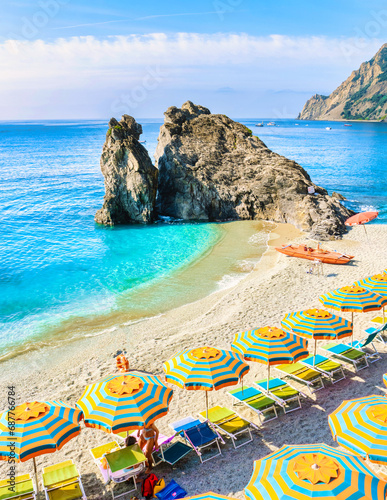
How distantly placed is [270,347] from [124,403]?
4710mm

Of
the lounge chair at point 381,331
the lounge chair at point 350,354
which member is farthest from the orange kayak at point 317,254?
the lounge chair at point 350,354

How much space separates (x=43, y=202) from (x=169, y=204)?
65.4 ft

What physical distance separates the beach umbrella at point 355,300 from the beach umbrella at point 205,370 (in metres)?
5.39

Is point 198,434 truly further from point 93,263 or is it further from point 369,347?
point 93,263

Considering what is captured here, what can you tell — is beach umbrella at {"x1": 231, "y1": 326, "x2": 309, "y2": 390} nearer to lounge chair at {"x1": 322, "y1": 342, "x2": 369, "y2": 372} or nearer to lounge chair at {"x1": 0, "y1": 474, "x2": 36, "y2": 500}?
lounge chair at {"x1": 322, "y1": 342, "x2": 369, "y2": 372}

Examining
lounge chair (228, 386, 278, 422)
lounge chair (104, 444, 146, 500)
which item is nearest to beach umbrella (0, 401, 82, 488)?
lounge chair (104, 444, 146, 500)

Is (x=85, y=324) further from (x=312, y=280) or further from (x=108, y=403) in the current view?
(x=312, y=280)

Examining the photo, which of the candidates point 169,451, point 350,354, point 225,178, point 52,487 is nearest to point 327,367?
point 350,354

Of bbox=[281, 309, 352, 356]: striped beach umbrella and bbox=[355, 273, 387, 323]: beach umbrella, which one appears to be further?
bbox=[355, 273, 387, 323]: beach umbrella

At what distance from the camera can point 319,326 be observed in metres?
12.8

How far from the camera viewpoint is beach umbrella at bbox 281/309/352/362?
1277cm

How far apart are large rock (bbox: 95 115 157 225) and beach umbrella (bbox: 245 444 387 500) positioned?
3521cm

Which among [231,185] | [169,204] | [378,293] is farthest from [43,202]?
[378,293]

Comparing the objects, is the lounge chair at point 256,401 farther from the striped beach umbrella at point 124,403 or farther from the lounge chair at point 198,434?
the striped beach umbrella at point 124,403
